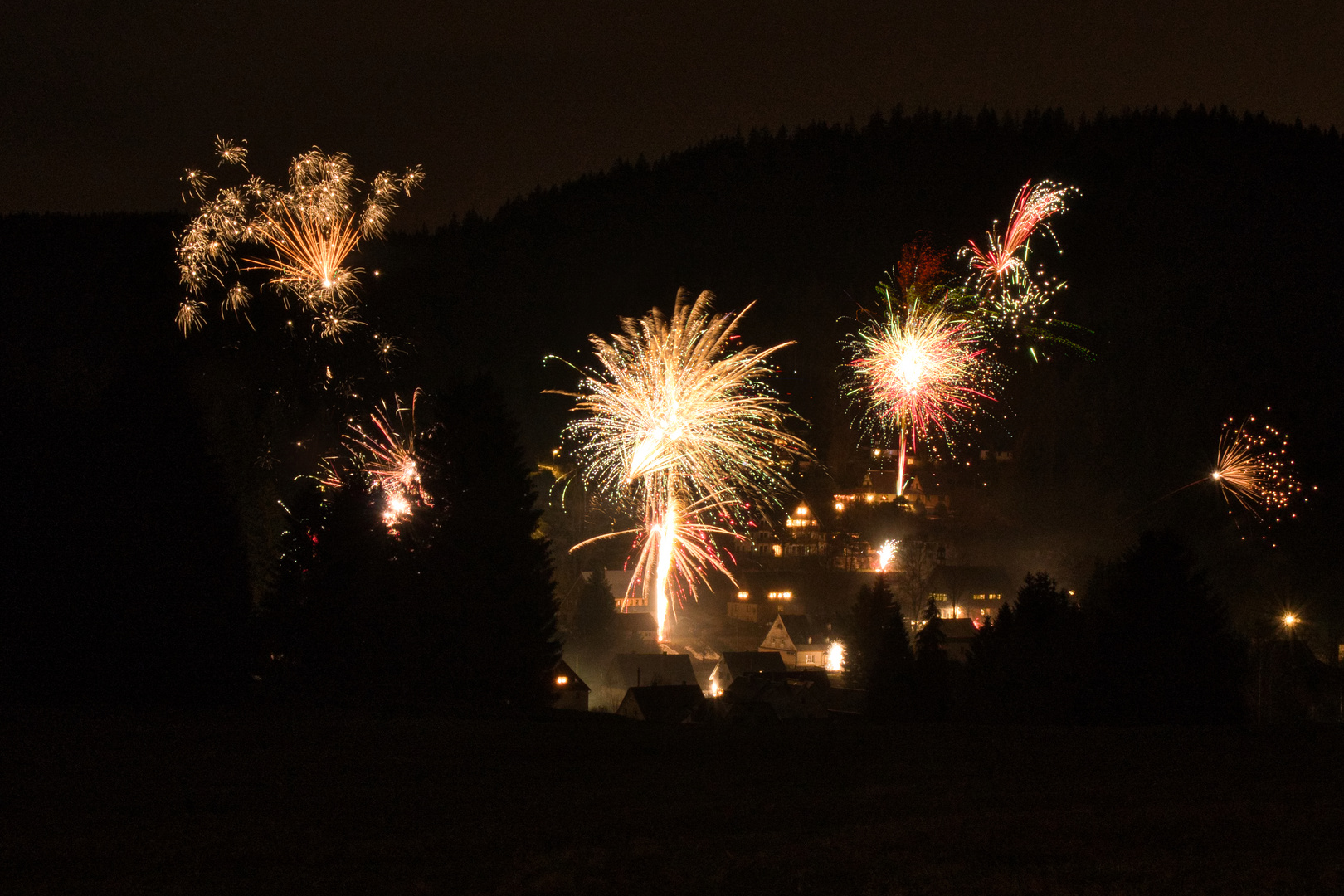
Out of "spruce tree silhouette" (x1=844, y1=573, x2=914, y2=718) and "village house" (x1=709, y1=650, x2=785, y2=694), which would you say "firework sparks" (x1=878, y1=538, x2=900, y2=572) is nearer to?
"village house" (x1=709, y1=650, x2=785, y2=694)

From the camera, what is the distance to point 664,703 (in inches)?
1503

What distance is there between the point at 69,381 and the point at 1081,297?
95977 millimetres

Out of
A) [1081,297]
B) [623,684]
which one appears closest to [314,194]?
[623,684]

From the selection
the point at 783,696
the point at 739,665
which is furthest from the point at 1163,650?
the point at 739,665

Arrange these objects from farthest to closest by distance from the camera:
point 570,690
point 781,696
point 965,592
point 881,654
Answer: point 965,592, point 570,690, point 781,696, point 881,654

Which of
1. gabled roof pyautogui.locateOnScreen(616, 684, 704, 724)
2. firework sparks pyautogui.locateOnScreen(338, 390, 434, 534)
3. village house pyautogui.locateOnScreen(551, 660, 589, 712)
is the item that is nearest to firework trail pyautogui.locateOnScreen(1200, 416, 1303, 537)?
gabled roof pyautogui.locateOnScreen(616, 684, 704, 724)

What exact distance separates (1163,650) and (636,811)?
1881 cm

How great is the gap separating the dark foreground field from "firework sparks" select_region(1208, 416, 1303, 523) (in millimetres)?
50485

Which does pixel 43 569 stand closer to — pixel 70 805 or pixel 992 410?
pixel 70 805

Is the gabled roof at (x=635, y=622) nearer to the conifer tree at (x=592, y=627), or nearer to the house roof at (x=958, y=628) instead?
the conifer tree at (x=592, y=627)

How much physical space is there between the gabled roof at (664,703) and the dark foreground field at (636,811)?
64.5ft

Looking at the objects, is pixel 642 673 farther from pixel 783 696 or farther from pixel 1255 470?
pixel 1255 470

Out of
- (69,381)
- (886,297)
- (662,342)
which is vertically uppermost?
(886,297)

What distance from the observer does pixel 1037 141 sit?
14238 centimetres
